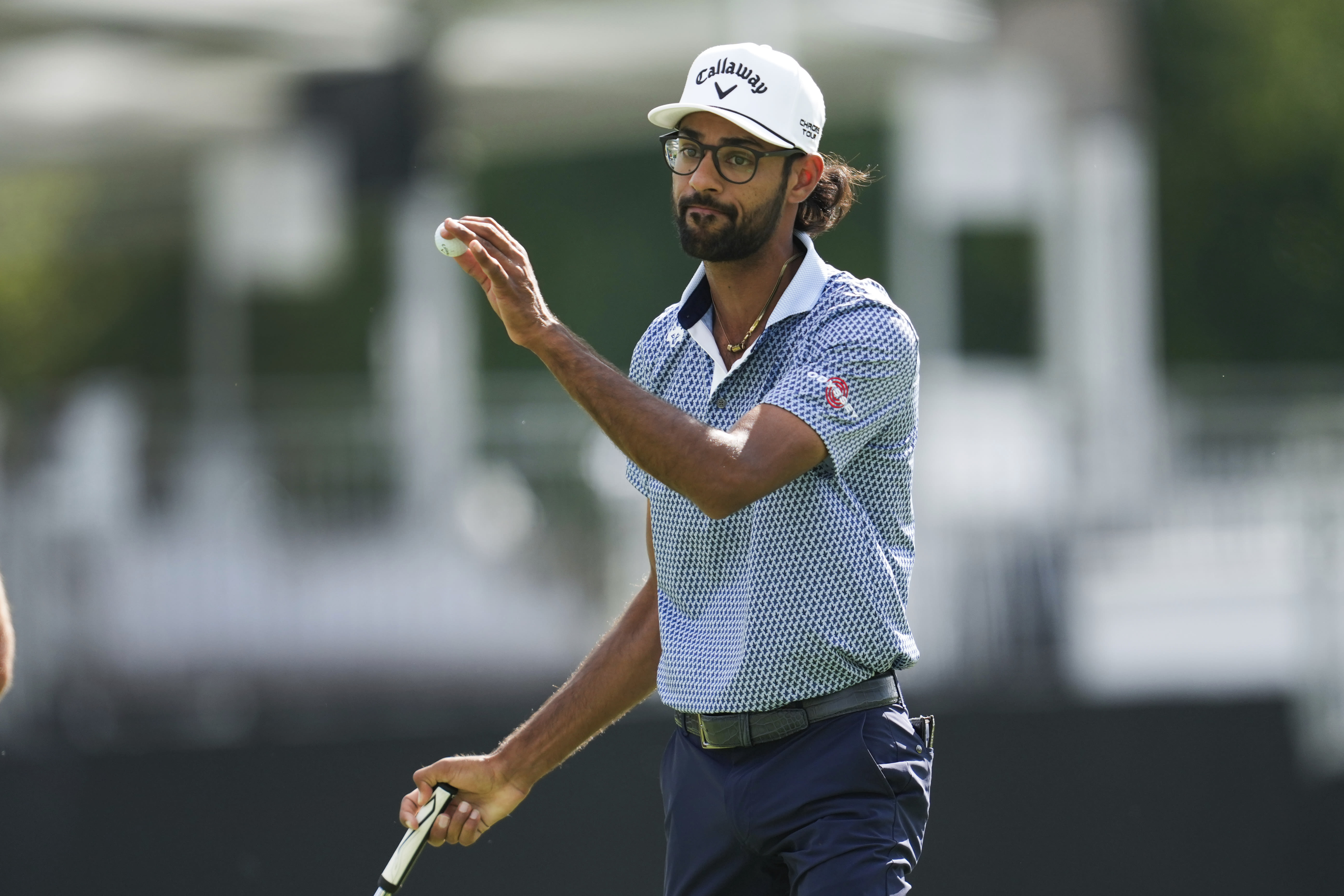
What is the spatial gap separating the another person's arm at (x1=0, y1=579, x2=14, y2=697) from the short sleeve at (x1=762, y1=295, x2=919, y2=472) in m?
1.78

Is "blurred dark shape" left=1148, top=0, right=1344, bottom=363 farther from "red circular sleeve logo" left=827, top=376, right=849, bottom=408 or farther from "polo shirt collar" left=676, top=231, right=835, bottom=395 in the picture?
"red circular sleeve logo" left=827, top=376, right=849, bottom=408

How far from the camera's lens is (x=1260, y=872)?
294 inches

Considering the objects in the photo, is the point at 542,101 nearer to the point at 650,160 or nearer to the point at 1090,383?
the point at 1090,383

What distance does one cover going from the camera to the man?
10.2 ft

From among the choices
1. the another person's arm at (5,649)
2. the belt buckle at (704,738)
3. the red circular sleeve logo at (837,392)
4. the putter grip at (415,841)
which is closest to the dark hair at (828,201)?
the red circular sleeve logo at (837,392)

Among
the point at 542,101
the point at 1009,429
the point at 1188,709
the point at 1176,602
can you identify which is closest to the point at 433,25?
the point at 542,101

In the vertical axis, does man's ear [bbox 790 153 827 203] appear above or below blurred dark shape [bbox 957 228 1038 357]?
above

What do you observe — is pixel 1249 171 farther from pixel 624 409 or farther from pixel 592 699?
pixel 624 409

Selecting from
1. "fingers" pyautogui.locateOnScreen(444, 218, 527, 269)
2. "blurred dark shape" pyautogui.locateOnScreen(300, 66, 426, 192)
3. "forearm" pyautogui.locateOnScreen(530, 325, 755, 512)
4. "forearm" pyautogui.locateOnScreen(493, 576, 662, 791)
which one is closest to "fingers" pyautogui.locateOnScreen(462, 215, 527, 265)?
"fingers" pyautogui.locateOnScreen(444, 218, 527, 269)

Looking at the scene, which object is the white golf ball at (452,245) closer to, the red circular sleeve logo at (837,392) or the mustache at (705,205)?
the mustache at (705,205)

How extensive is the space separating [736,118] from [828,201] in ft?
1.42

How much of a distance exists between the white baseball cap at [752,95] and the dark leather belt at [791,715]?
961 millimetres

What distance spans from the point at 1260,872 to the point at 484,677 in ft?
11.4

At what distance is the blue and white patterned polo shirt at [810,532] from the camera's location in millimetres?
3127
